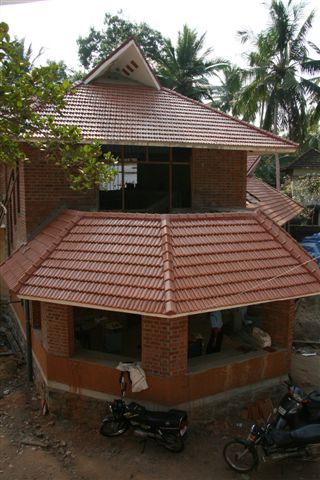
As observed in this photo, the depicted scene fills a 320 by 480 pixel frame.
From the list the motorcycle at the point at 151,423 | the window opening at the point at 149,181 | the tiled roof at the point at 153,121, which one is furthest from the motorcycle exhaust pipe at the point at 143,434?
the tiled roof at the point at 153,121

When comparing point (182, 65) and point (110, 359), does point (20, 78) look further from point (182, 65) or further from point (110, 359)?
point (182, 65)

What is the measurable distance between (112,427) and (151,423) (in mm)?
896

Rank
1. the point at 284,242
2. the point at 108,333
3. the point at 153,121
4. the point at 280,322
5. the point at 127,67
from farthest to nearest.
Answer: the point at 127,67, the point at 153,121, the point at 108,333, the point at 284,242, the point at 280,322

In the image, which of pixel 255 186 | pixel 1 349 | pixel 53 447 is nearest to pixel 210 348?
pixel 53 447

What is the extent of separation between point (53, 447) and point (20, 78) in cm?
595

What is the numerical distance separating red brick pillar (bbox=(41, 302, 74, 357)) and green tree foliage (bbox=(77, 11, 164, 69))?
38.4 metres

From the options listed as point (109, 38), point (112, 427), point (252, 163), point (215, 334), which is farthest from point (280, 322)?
point (109, 38)

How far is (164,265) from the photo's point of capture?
7.05 metres

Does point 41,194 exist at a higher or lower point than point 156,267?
higher

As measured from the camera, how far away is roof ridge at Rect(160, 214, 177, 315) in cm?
638

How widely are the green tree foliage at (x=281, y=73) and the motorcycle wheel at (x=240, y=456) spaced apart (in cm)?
2061

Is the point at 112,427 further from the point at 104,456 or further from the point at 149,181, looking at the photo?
the point at 149,181

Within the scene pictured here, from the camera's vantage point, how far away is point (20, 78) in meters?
5.91

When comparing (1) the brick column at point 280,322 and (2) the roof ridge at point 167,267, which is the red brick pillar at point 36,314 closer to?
(2) the roof ridge at point 167,267
